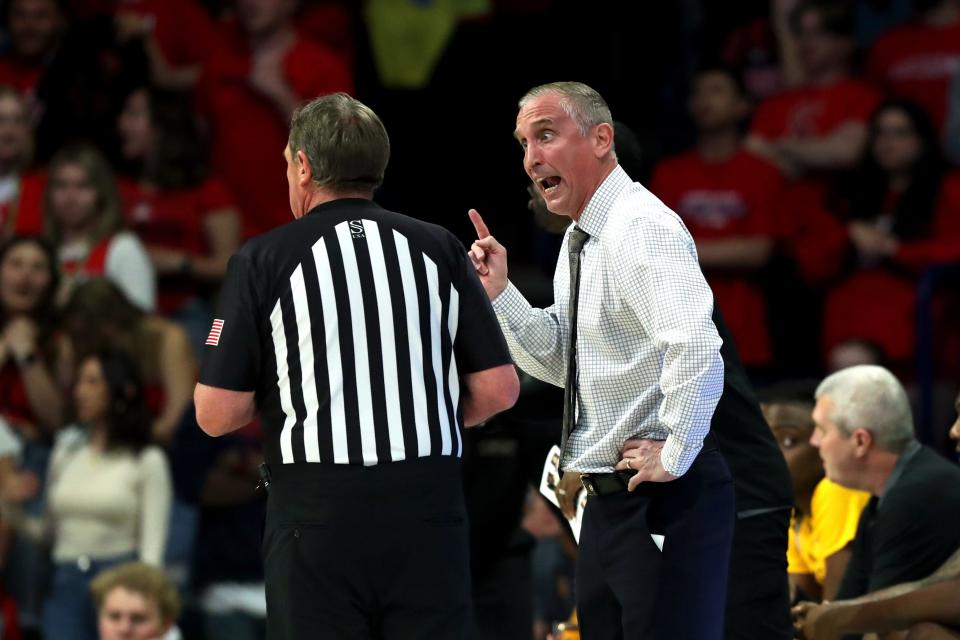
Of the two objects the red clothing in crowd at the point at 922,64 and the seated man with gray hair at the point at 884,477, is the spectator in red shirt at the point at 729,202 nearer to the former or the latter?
the red clothing in crowd at the point at 922,64

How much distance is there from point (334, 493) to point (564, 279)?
91 centimetres

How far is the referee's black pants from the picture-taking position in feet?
11.6

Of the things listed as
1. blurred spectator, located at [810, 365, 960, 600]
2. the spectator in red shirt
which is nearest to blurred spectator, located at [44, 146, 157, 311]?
the spectator in red shirt

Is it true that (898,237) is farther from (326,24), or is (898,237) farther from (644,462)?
(644,462)

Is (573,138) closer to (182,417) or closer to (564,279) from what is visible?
(564,279)

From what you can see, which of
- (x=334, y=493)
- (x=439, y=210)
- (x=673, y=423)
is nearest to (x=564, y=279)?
(x=673, y=423)

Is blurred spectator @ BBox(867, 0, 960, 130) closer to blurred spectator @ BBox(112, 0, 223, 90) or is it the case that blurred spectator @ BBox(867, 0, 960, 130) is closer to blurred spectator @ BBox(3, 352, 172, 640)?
blurred spectator @ BBox(112, 0, 223, 90)

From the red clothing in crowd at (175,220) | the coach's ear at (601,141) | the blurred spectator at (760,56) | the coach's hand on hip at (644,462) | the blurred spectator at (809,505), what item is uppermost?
the blurred spectator at (760,56)

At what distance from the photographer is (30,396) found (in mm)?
7633

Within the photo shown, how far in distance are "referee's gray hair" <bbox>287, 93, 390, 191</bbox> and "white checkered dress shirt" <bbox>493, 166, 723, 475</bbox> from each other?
558mm

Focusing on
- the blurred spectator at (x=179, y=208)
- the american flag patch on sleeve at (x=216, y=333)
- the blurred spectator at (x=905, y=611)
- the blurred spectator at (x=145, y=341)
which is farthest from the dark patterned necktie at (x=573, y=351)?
the blurred spectator at (x=179, y=208)

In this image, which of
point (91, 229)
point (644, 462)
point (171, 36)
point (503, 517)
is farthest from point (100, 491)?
point (644, 462)

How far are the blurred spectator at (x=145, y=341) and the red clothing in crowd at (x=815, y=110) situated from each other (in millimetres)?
3126

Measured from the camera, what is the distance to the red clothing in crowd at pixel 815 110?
8.26m
